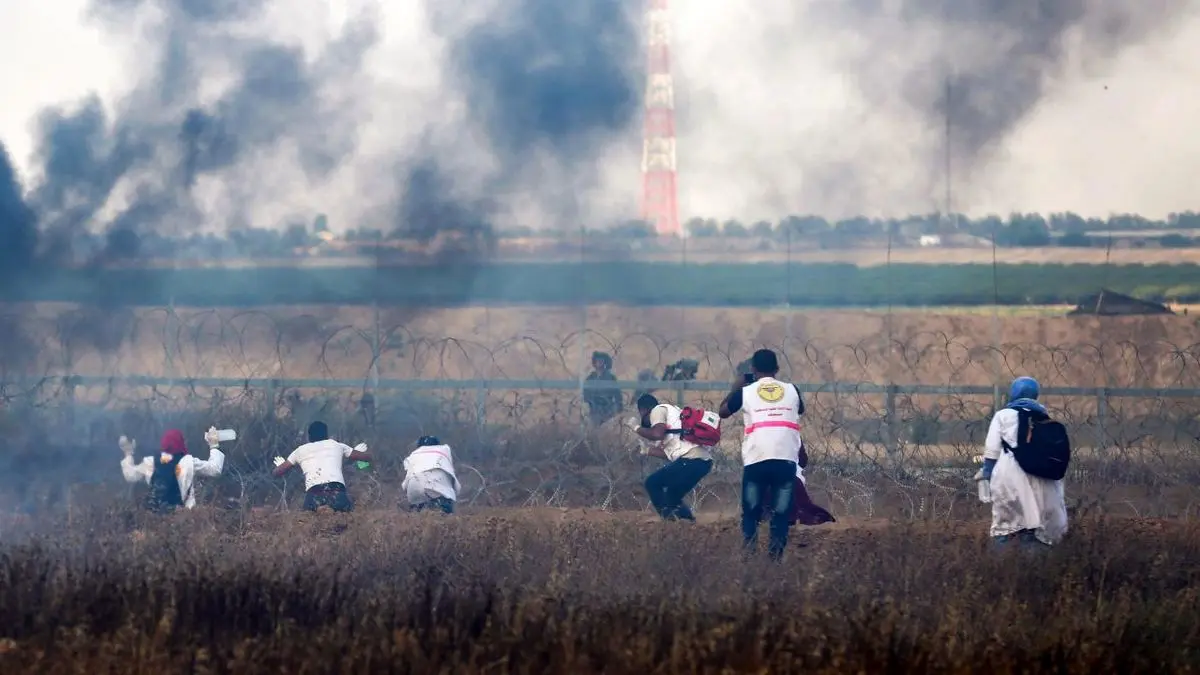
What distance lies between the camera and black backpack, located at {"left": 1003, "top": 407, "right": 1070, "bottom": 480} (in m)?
9.35

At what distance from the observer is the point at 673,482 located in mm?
11328

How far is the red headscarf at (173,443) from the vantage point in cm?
1286

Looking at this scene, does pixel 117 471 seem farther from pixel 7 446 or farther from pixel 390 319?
pixel 390 319

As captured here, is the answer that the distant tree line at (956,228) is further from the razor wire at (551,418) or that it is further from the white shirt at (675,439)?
the white shirt at (675,439)

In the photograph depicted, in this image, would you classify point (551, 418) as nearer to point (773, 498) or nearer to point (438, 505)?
point (438, 505)

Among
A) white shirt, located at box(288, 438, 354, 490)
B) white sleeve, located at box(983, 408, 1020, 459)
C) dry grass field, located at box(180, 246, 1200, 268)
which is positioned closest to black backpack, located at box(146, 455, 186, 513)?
white shirt, located at box(288, 438, 354, 490)

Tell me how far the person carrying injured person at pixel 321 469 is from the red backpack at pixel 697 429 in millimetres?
2905

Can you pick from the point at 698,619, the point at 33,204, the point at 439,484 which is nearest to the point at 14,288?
the point at 33,204

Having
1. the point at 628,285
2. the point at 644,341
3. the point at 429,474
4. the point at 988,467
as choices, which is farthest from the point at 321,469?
the point at 628,285

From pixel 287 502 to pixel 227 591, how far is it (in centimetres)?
611

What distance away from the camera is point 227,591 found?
25.3 feet

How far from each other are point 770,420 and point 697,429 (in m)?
1.57

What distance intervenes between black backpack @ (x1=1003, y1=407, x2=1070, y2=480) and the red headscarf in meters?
6.96

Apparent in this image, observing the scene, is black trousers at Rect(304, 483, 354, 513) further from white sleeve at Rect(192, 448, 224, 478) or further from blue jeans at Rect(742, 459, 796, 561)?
blue jeans at Rect(742, 459, 796, 561)
